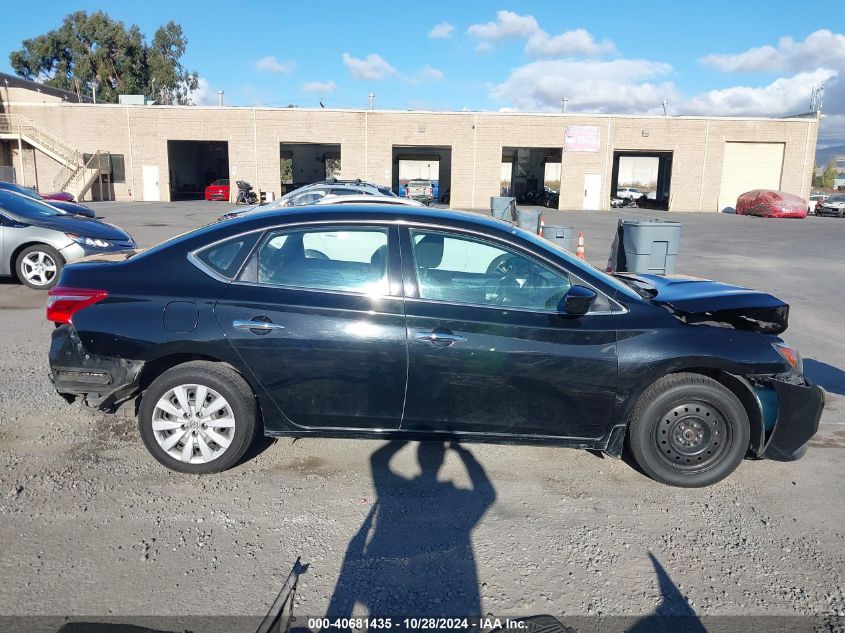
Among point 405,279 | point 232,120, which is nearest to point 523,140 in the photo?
point 232,120

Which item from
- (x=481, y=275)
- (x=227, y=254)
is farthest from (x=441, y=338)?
(x=227, y=254)

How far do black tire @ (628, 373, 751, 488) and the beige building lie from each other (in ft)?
118

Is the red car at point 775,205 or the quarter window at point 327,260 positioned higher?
the red car at point 775,205

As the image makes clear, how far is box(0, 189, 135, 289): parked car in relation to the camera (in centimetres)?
980

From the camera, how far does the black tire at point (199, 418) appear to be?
4094mm

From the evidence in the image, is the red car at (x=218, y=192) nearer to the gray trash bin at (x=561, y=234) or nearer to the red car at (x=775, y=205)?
the red car at (x=775, y=205)

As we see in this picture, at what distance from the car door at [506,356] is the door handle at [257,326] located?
2.71 feet

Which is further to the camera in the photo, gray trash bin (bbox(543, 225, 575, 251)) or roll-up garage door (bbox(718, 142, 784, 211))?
roll-up garage door (bbox(718, 142, 784, 211))

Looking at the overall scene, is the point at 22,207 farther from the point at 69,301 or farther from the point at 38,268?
the point at 69,301

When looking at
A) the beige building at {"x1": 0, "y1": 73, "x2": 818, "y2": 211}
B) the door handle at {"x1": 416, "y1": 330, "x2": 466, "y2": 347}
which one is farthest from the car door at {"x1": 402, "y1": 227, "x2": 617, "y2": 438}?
the beige building at {"x1": 0, "y1": 73, "x2": 818, "y2": 211}

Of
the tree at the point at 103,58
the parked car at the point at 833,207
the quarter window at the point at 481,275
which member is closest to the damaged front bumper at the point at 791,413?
the quarter window at the point at 481,275

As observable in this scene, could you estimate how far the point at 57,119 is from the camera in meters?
39.3

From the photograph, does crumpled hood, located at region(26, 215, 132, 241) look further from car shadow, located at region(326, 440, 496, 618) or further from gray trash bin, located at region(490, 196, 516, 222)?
gray trash bin, located at region(490, 196, 516, 222)

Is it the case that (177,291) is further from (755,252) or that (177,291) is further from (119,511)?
(755,252)
